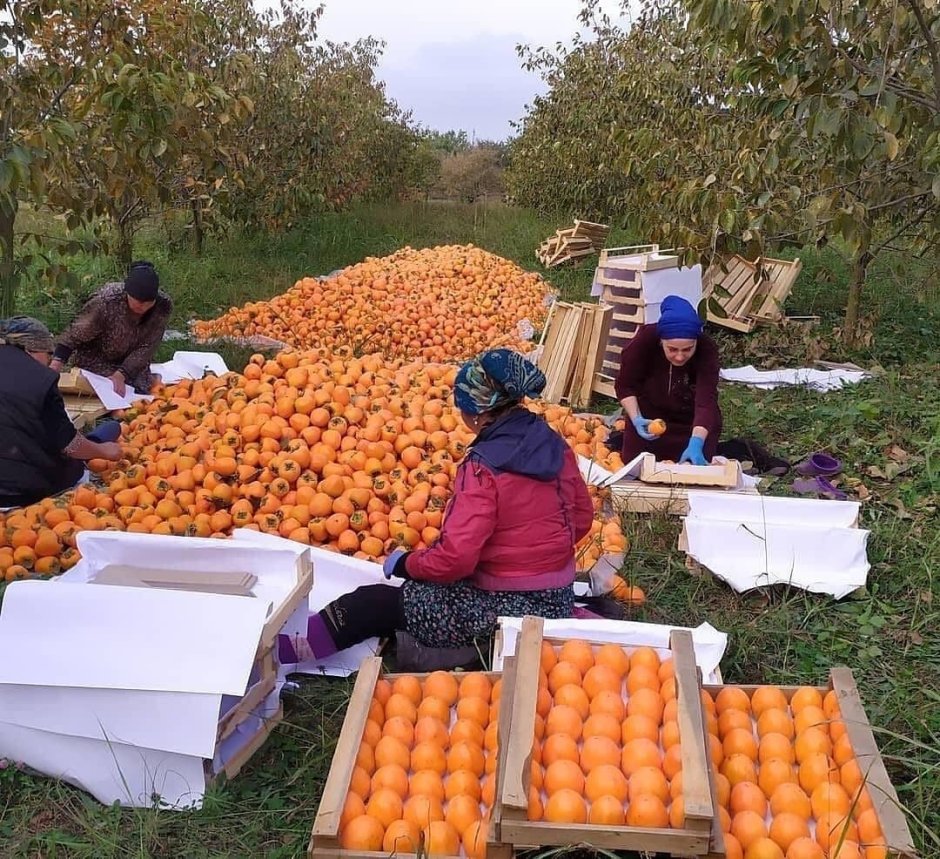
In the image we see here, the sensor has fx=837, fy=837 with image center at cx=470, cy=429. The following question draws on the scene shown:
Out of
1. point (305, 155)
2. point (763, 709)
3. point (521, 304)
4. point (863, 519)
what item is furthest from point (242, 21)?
point (763, 709)

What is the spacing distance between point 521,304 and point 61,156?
6260 mm

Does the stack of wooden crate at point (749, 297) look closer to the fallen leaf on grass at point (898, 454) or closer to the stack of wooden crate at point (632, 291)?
the stack of wooden crate at point (632, 291)

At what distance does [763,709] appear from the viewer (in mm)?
2322

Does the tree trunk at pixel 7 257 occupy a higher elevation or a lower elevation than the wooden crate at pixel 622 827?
higher

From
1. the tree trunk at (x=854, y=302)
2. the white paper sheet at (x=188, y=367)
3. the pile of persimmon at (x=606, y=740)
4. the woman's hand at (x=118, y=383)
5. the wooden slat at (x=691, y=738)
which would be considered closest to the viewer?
the wooden slat at (x=691, y=738)

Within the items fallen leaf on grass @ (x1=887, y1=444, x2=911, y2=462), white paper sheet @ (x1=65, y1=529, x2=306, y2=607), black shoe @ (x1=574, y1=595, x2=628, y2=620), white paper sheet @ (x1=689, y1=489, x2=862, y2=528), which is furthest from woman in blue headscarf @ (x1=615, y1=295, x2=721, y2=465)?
white paper sheet @ (x1=65, y1=529, x2=306, y2=607)

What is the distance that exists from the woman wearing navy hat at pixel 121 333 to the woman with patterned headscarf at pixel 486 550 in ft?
9.49

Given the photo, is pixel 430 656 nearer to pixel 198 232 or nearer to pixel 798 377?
pixel 798 377

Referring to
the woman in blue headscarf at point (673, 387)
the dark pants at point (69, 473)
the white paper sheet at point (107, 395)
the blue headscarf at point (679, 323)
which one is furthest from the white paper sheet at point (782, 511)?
the white paper sheet at point (107, 395)

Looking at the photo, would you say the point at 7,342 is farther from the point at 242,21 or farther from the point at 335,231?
the point at 335,231

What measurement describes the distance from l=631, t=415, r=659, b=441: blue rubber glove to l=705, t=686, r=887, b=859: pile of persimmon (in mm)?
2421

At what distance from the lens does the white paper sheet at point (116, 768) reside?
2350 mm

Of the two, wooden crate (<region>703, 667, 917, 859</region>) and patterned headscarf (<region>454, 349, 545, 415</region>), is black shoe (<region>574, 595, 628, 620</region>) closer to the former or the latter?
wooden crate (<region>703, 667, 917, 859</region>)

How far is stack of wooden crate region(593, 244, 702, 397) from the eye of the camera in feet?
21.4
